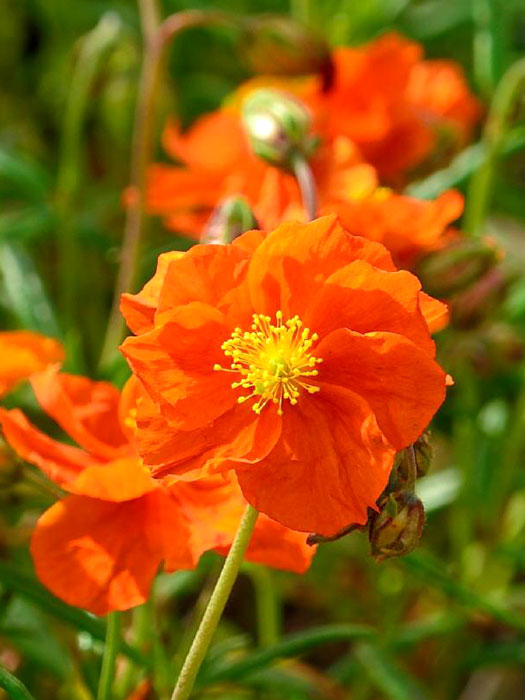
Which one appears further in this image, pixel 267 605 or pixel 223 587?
pixel 267 605

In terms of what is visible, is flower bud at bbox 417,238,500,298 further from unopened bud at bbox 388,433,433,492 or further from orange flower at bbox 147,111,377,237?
unopened bud at bbox 388,433,433,492

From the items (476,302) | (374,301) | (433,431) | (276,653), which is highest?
(374,301)

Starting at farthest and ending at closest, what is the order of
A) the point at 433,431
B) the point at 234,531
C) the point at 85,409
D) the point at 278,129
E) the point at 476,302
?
1. the point at 433,431
2. the point at 476,302
3. the point at 278,129
4. the point at 85,409
5. the point at 234,531

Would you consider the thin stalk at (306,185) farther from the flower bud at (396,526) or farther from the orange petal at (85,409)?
the flower bud at (396,526)

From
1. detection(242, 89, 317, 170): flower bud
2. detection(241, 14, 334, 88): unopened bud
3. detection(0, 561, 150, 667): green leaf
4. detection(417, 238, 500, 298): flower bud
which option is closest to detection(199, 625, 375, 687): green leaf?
detection(0, 561, 150, 667): green leaf

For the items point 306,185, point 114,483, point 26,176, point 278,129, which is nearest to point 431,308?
point 114,483

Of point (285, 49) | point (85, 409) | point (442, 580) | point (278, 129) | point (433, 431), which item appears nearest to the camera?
point (85, 409)

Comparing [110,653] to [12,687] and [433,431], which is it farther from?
[433,431]

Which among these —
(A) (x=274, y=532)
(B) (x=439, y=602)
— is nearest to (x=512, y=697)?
(B) (x=439, y=602)

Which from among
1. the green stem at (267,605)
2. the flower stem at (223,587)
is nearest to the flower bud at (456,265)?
the green stem at (267,605)
